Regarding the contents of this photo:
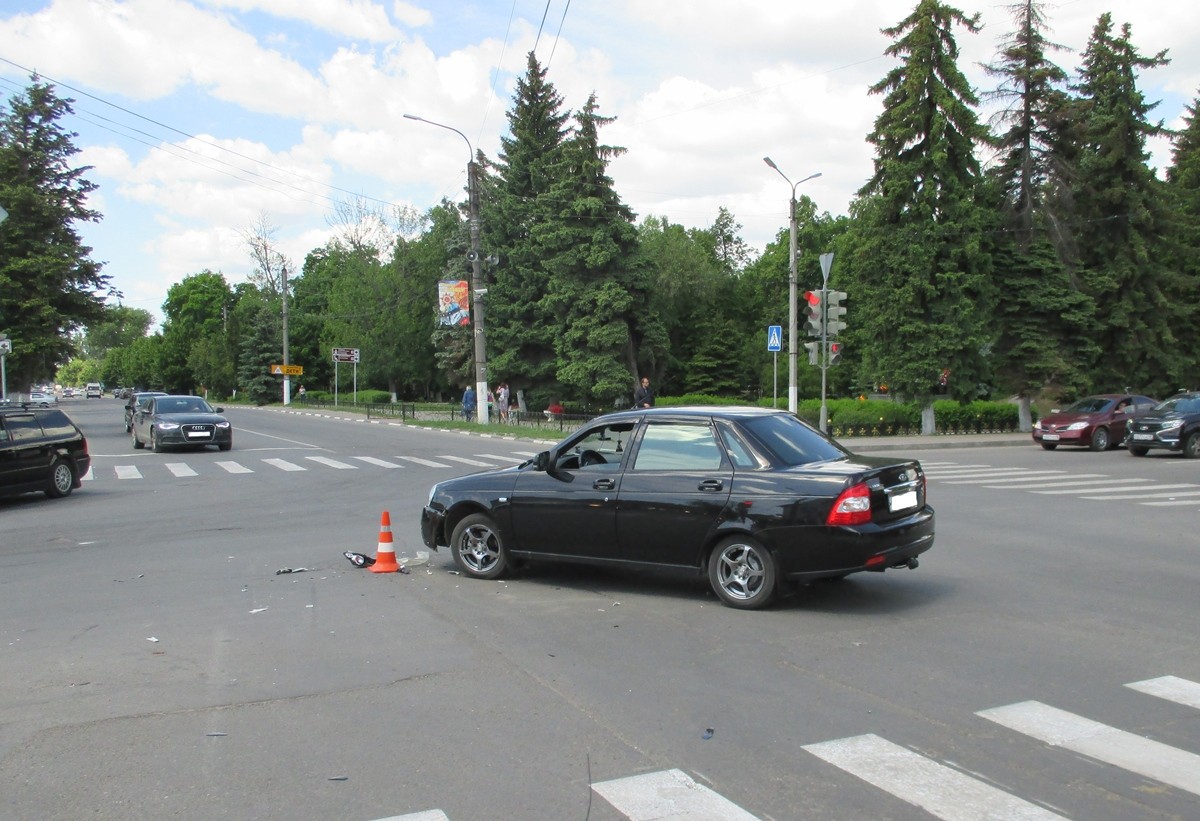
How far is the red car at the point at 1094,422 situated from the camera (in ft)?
87.1

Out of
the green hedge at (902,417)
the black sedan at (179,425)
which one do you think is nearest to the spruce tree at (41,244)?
Answer: the black sedan at (179,425)

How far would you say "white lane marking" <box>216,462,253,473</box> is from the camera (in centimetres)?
2067

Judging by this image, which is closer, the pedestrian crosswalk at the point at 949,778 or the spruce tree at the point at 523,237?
the pedestrian crosswalk at the point at 949,778

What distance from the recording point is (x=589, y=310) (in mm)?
43844

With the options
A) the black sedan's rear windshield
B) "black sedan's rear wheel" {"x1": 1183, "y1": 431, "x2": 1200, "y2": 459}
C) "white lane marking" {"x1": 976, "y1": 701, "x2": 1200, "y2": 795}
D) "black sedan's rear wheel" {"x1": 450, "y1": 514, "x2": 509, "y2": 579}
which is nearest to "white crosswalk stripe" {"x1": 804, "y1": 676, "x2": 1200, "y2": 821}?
"white lane marking" {"x1": 976, "y1": 701, "x2": 1200, "y2": 795}

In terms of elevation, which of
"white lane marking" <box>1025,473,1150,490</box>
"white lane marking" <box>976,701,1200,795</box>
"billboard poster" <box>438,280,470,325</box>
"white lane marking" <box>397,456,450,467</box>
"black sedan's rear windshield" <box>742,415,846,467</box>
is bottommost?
"white lane marking" <box>976,701,1200,795</box>

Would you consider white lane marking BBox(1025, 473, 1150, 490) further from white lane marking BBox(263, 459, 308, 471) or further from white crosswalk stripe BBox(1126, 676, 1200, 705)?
white lane marking BBox(263, 459, 308, 471)

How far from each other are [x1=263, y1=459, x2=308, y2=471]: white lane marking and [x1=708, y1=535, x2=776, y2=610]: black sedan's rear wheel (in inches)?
612

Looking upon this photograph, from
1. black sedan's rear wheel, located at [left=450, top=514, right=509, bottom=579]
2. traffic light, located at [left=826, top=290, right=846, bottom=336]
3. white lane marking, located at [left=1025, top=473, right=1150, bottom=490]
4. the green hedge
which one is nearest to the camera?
black sedan's rear wheel, located at [left=450, top=514, right=509, bottom=579]

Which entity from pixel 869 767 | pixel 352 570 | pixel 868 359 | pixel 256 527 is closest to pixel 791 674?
pixel 869 767

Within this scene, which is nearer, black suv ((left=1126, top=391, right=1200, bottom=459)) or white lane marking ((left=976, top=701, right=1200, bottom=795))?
white lane marking ((left=976, top=701, right=1200, bottom=795))

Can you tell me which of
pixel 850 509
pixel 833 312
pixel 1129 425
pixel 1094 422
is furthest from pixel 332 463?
pixel 1094 422

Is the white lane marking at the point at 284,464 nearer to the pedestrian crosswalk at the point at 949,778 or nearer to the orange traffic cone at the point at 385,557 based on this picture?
the orange traffic cone at the point at 385,557

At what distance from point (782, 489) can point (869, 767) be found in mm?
3021
